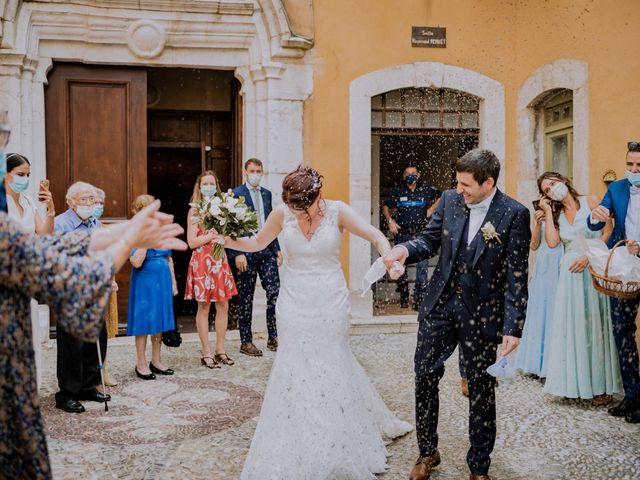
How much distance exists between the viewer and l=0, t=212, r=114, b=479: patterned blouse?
2.04 m

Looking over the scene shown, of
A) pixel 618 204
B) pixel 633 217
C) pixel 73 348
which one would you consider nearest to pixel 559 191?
pixel 618 204

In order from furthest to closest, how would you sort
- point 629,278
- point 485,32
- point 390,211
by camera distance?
1. point 390,211
2. point 485,32
3. point 629,278

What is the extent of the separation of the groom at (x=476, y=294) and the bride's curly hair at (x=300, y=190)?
0.61m

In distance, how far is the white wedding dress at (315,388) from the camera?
398 cm

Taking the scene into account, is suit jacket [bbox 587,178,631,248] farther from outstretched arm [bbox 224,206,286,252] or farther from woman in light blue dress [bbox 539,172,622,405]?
outstretched arm [bbox 224,206,286,252]

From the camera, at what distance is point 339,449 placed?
158 inches

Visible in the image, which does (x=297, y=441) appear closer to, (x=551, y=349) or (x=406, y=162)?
(x=551, y=349)

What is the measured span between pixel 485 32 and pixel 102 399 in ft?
22.7

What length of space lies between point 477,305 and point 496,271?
0.74 ft

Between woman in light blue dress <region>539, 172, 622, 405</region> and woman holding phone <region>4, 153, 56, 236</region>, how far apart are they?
14.2 feet

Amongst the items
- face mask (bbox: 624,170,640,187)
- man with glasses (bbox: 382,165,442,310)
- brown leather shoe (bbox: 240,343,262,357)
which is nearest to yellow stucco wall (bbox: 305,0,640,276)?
man with glasses (bbox: 382,165,442,310)

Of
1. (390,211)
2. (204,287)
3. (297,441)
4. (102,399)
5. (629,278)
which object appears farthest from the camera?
(390,211)

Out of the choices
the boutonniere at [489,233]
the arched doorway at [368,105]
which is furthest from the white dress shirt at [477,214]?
the arched doorway at [368,105]

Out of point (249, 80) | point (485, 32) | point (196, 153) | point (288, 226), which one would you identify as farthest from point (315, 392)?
point (196, 153)
